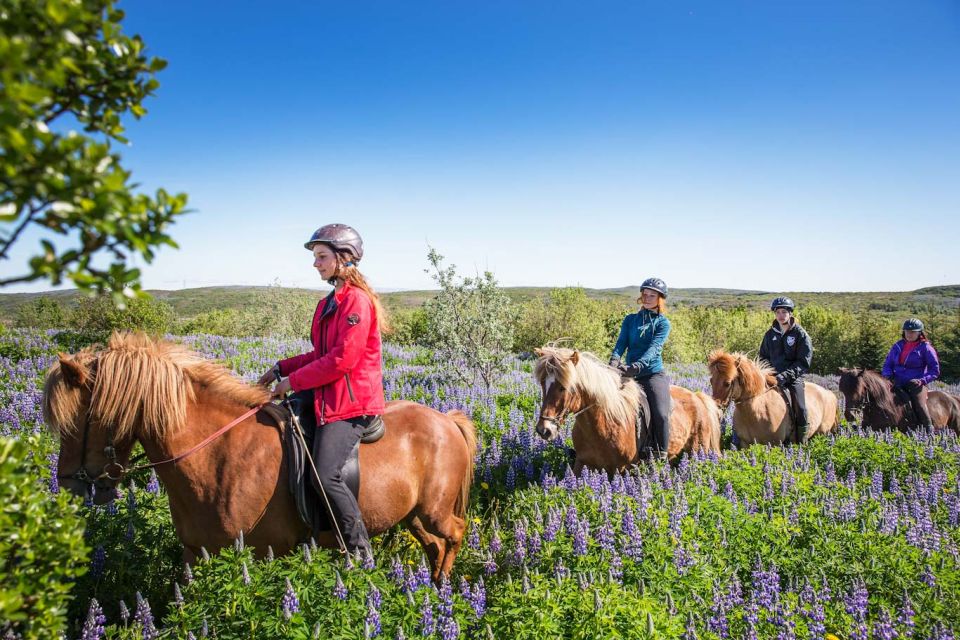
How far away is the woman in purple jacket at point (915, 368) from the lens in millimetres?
10523

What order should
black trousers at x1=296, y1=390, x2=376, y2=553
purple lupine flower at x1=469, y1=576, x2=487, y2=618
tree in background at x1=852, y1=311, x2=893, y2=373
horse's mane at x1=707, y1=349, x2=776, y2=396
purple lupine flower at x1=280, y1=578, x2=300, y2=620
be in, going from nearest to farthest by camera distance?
purple lupine flower at x1=280, y1=578, x2=300, y2=620 → purple lupine flower at x1=469, y1=576, x2=487, y2=618 → black trousers at x1=296, y1=390, x2=376, y2=553 → horse's mane at x1=707, y1=349, x2=776, y2=396 → tree in background at x1=852, y1=311, x2=893, y2=373

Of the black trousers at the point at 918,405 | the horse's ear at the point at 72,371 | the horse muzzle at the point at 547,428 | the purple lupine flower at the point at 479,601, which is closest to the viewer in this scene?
the purple lupine flower at the point at 479,601

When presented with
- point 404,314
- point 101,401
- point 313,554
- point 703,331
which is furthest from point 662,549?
point 703,331

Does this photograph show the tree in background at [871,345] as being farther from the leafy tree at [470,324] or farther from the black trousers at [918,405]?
the leafy tree at [470,324]

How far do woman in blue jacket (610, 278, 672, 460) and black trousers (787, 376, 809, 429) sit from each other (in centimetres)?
393

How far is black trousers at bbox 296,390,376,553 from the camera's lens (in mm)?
3764

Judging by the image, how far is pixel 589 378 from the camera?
631cm

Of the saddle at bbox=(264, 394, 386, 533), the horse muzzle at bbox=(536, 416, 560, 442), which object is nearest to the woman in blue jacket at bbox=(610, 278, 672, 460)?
the horse muzzle at bbox=(536, 416, 560, 442)

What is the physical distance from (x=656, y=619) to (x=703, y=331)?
51914mm

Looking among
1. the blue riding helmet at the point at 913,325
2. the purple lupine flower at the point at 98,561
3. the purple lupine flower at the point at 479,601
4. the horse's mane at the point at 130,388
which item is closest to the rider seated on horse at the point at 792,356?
the blue riding helmet at the point at 913,325

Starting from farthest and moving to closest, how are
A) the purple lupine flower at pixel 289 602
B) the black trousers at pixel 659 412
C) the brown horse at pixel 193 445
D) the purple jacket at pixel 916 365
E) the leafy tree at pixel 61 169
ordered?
the purple jacket at pixel 916 365 < the black trousers at pixel 659 412 < the brown horse at pixel 193 445 < the purple lupine flower at pixel 289 602 < the leafy tree at pixel 61 169

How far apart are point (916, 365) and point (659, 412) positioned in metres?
8.31

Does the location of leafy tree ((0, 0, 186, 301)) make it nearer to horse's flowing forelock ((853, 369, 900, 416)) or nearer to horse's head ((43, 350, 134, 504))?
horse's head ((43, 350, 134, 504))

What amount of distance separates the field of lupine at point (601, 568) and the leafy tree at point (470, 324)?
549 centimetres
